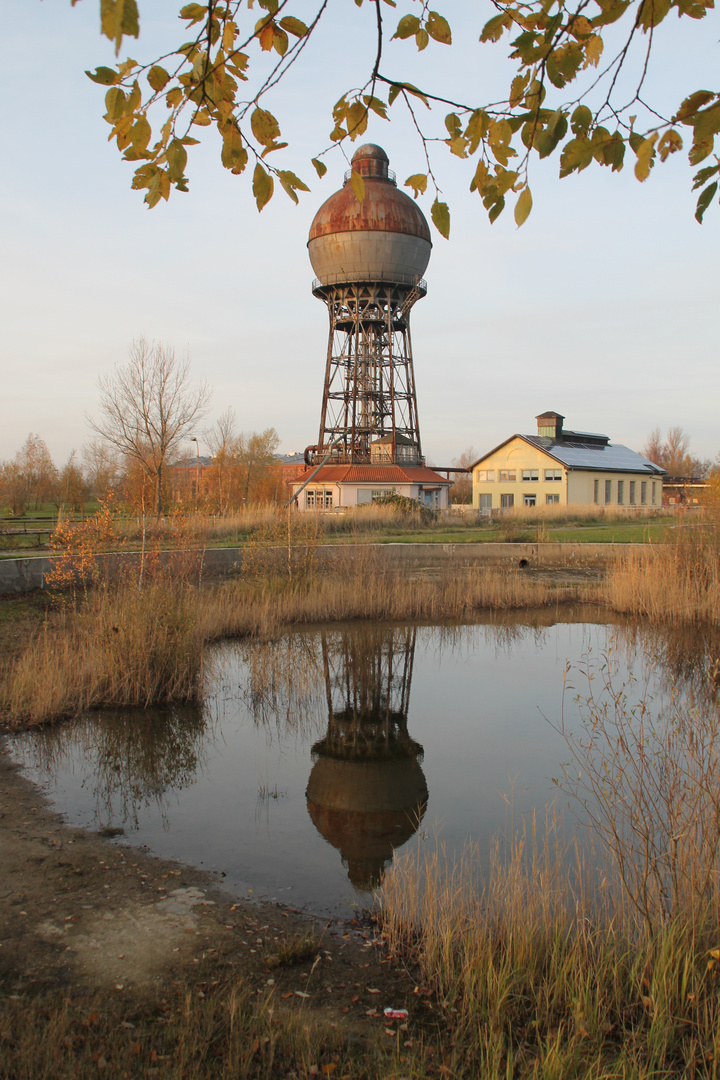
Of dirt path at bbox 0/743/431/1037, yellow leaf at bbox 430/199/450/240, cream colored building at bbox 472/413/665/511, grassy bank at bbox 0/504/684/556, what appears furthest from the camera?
cream colored building at bbox 472/413/665/511

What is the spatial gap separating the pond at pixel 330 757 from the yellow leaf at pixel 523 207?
83.6 inches

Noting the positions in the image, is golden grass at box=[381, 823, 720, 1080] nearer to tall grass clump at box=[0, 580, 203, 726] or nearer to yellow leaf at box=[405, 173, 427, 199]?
yellow leaf at box=[405, 173, 427, 199]

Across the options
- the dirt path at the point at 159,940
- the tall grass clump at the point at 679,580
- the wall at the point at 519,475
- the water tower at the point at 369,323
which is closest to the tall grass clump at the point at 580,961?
the dirt path at the point at 159,940

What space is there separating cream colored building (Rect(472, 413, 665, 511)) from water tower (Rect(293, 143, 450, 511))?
32.4ft

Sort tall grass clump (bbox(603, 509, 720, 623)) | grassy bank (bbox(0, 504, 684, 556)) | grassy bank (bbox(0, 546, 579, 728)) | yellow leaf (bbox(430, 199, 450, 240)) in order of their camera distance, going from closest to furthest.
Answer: yellow leaf (bbox(430, 199, 450, 240)) → grassy bank (bbox(0, 546, 579, 728)) → tall grass clump (bbox(603, 509, 720, 623)) → grassy bank (bbox(0, 504, 684, 556))

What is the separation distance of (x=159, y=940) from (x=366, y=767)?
315cm

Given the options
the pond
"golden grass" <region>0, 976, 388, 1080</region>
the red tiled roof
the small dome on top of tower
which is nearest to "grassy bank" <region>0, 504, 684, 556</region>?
the pond

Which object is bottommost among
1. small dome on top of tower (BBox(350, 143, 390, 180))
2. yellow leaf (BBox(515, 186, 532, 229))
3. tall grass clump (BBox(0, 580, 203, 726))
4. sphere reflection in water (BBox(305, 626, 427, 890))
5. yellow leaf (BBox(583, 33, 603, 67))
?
sphere reflection in water (BBox(305, 626, 427, 890))

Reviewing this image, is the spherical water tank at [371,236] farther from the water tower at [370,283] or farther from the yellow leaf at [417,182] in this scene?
the yellow leaf at [417,182]

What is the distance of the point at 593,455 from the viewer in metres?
49.7

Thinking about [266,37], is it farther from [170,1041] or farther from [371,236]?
[371,236]

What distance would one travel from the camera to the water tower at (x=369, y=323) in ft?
112

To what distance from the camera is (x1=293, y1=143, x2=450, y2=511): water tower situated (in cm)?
3406

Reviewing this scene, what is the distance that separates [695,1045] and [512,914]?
0.93 m
